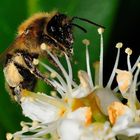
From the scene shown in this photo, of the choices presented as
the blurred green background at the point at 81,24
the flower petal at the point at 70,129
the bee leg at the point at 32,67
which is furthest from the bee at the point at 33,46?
the blurred green background at the point at 81,24

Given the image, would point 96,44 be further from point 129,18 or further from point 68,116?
point 68,116

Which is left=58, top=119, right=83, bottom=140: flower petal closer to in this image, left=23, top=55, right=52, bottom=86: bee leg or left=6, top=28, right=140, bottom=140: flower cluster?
left=6, top=28, right=140, bottom=140: flower cluster

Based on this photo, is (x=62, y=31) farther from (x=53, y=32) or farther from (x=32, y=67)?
(x=32, y=67)

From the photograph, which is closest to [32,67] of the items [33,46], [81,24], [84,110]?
[33,46]

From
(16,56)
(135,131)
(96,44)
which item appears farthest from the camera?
(96,44)

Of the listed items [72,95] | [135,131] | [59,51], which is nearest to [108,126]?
[135,131]

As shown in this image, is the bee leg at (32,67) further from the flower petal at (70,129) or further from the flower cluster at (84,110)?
the flower petal at (70,129)
